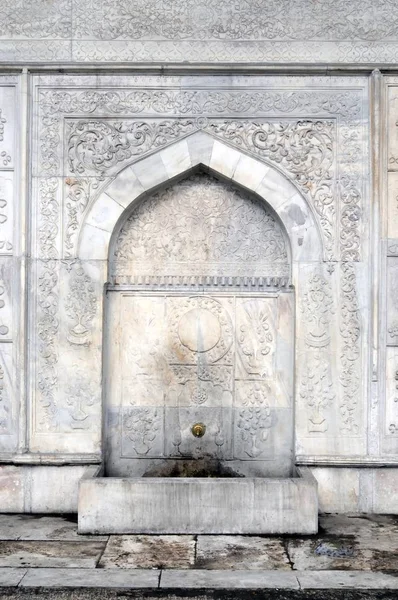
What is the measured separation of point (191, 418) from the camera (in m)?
5.54

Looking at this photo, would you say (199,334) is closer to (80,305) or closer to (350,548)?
(80,305)

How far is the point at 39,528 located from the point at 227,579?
1592mm

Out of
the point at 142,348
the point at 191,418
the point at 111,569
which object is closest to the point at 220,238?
the point at 142,348

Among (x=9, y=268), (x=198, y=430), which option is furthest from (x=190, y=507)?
(x=9, y=268)

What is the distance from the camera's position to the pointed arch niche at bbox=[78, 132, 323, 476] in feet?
18.1

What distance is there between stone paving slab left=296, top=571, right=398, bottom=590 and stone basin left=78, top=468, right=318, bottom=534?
0.70 m

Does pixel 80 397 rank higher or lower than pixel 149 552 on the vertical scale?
higher

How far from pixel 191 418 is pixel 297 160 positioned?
2153mm

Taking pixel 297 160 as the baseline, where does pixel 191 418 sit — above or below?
below

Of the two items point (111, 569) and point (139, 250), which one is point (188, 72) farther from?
point (111, 569)

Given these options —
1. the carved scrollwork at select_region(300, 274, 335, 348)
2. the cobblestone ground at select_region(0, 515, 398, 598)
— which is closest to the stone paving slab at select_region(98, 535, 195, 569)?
the cobblestone ground at select_region(0, 515, 398, 598)

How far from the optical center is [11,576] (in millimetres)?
3930

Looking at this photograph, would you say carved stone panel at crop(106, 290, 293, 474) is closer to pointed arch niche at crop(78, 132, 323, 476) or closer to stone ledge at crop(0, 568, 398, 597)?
pointed arch niche at crop(78, 132, 323, 476)

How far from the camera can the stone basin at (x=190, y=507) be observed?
472 cm
